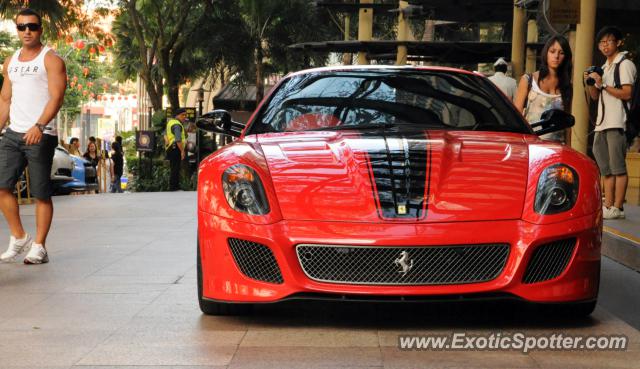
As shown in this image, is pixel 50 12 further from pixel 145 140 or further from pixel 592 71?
pixel 592 71

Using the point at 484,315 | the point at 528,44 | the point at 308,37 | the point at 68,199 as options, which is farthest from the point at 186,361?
the point at 308,37

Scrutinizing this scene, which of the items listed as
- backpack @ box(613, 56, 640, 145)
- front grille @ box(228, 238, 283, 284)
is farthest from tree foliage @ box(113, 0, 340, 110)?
front grille @ box(228, 238, 283, 284)

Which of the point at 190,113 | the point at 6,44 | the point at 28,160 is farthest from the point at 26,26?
the point at 6,44

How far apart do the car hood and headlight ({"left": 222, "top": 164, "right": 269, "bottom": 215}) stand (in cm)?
9

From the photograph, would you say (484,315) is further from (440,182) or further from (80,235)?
(80,235)

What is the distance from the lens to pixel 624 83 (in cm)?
1010

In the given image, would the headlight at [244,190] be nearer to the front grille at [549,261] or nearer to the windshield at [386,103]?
the windshield at [386,103]

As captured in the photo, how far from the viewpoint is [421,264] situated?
498 centimetres

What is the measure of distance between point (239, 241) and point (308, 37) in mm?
31275

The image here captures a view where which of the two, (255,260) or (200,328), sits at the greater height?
(255,260)

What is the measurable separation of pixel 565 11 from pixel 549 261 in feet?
23.1

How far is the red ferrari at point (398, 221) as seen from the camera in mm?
4977

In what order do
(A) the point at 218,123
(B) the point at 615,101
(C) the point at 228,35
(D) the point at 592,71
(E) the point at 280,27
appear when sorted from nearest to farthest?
1. (A) the point at 218,123
2. (D) the point at 592,71
3. (B) the point at 615,101
4. (C) the point at 228,35
5. (E) the point at 280,27

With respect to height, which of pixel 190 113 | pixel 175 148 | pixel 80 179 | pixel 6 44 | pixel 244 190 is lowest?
pixel 80 179
